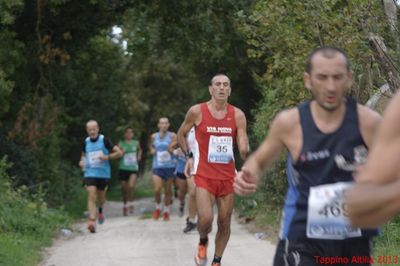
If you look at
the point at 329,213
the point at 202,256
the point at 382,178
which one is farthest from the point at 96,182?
the point at 382,178

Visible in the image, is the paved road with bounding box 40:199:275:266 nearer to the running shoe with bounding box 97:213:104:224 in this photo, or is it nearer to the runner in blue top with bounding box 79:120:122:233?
the running shoe with bounding box 97:213:104:224

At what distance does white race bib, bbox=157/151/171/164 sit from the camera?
17969 millimetres

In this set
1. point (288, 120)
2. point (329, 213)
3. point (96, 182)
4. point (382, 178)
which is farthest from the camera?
point (96, 182)

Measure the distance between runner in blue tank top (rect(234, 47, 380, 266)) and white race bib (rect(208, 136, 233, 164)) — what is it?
4.77 metres

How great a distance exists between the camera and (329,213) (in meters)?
4.38

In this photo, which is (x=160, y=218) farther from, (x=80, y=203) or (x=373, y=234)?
(x=373, y=234)

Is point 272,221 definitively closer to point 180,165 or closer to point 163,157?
point 180,165

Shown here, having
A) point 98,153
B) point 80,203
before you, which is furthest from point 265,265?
point 80,203

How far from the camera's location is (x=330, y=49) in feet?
15.6

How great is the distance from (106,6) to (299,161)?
15301 millimetres

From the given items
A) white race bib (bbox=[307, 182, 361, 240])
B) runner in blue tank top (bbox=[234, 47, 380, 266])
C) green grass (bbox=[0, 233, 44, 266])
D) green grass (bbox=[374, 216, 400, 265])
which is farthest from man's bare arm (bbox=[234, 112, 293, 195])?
green grass (bbox=[0, 233, 44, 266])

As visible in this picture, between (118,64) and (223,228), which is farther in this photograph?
(118,64)

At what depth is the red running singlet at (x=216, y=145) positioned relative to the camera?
9.66 m

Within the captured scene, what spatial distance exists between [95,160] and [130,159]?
212 inches
